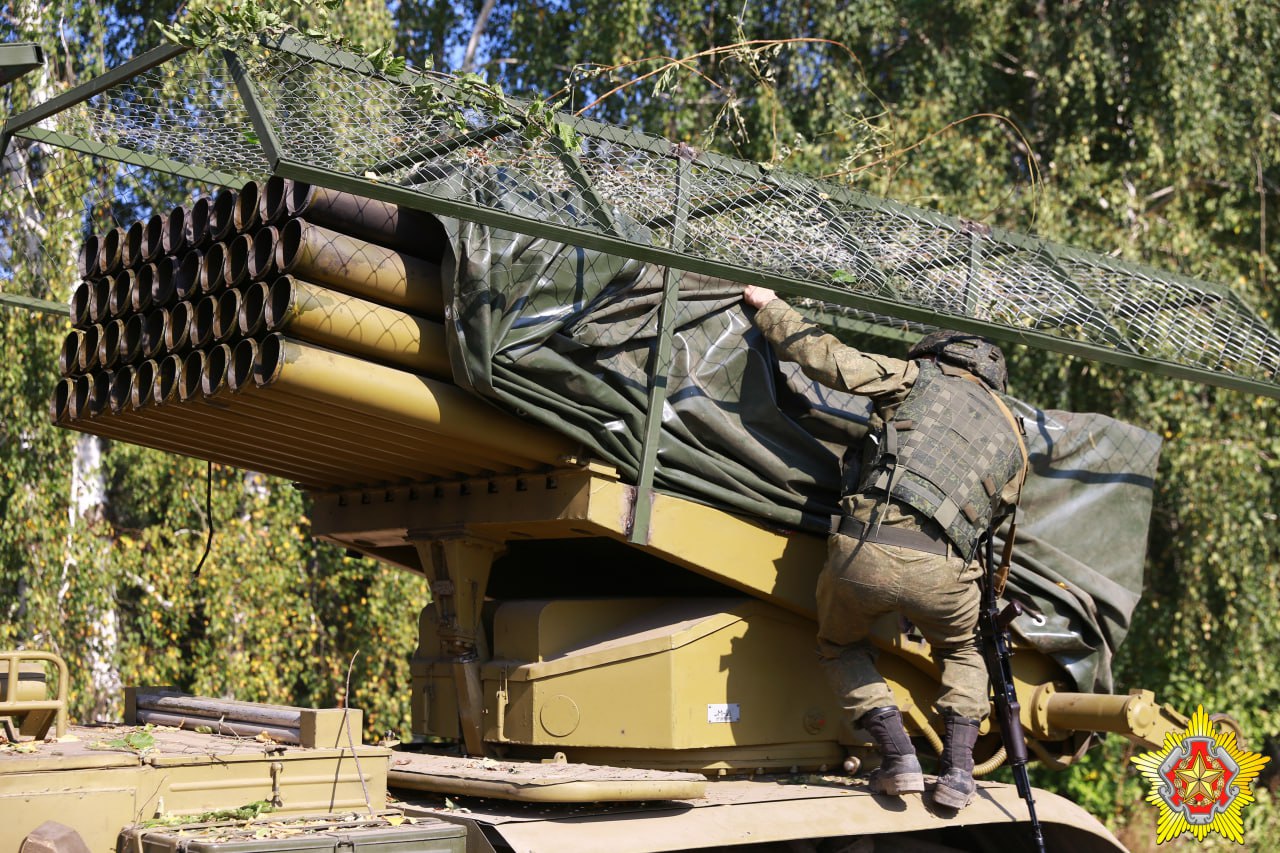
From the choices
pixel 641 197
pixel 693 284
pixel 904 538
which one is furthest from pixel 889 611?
pixel 641 197

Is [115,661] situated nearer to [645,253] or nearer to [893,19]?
[645,253]

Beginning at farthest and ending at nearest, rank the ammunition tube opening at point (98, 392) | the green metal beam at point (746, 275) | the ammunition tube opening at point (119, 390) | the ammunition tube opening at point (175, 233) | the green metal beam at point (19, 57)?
the ammunition tube opening at point (98, 392) → the ammunition tube opening at point (119, 390) → the ammunition tube opening at point (175, 233) → the green metal beam at point (19, 57) → the green metal beam at point (746, 275)

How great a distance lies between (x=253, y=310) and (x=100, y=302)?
3.43 feet

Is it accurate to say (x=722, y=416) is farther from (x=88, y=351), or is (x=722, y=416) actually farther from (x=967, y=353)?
(x=88, y=351)

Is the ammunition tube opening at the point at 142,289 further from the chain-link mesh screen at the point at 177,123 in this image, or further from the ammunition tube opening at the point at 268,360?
the ammunition tube opening at the point at 268,360

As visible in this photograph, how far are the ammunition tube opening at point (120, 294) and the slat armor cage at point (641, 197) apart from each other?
45 cm

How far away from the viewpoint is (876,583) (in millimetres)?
5066

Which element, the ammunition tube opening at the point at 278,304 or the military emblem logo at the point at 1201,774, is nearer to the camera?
the ammunition tube opening at the point at 278,304

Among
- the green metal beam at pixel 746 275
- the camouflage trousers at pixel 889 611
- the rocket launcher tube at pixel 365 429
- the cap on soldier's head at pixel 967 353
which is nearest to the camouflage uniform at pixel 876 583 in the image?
the camouflage trousers at pixel 889 611

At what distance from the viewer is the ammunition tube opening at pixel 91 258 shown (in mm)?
5492

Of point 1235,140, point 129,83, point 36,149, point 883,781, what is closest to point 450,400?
point 129,83

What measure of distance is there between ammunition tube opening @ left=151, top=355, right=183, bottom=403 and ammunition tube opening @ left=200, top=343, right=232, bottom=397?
166 millimetres

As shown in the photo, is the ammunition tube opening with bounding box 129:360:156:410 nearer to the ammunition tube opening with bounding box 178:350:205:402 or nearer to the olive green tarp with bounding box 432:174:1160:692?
the ammunition tube opening with bounding box 178:350:205:402

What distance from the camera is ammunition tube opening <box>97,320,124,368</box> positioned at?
5.31 meters
